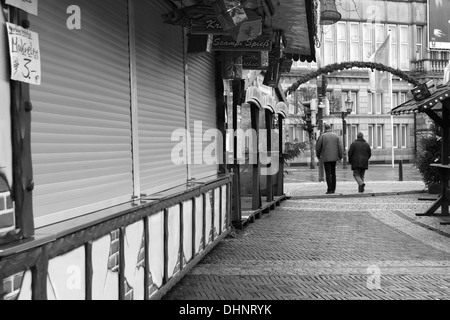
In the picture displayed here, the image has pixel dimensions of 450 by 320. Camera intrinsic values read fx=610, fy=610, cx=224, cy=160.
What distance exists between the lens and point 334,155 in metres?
17.3

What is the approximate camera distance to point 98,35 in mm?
4484

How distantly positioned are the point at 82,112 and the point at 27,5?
118 cm

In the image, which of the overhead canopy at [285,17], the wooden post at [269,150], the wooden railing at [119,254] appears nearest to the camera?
the wooden railing at [119,254]

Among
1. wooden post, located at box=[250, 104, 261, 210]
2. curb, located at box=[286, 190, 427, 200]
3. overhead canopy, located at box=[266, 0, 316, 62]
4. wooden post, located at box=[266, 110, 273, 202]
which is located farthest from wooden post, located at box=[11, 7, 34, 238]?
curb, located at box=[286, 190, 427, 200]

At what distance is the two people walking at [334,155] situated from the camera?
17.4 metres

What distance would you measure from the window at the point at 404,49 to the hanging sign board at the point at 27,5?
158ft

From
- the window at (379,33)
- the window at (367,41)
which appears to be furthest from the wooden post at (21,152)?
the window at (379,33)

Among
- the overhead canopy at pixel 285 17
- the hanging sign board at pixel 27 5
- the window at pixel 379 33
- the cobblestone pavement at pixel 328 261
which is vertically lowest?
the cobblestone pavement at pixel 328 261

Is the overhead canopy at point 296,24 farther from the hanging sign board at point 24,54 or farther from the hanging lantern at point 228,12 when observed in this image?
the hanging sign board at point 24,54

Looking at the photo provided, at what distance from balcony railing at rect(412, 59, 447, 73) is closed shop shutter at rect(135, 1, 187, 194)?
142ft

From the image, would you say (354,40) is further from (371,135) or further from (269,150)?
(269,150)

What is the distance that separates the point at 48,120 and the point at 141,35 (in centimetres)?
234

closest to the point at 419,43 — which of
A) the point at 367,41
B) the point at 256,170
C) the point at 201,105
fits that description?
the point at 367,41

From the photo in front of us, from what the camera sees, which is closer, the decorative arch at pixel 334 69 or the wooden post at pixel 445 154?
the wooden post at pixel 445 154
